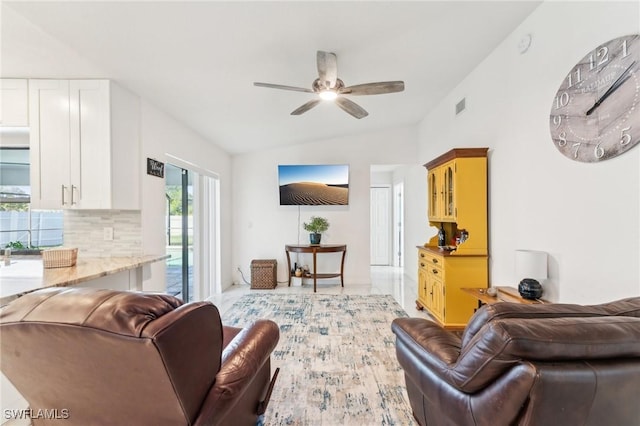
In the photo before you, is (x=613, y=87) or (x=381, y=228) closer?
(x=613, y=87)

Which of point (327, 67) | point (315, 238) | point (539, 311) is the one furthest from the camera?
point (315, 238)

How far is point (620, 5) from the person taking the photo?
168cm

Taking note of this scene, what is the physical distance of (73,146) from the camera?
2.32 meters

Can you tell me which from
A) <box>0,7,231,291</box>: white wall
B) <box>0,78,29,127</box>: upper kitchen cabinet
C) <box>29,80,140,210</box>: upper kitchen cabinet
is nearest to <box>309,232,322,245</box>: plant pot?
<box>0,7,231,291</box>: white wall

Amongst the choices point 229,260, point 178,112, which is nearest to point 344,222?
point 229,260

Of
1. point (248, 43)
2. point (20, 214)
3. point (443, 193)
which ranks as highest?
point (248, 43)

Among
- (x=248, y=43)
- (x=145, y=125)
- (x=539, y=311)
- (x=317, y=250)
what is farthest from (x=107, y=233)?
(x=539, y=311)

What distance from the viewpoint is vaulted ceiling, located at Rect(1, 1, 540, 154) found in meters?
1.79

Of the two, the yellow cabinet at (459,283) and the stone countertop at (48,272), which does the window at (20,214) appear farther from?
the yellow cabinet at (459,283)

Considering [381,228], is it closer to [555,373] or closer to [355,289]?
[355,289]

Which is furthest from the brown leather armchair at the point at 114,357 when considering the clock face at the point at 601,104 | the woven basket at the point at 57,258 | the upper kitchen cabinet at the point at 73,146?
the clock face at the point at 601,104

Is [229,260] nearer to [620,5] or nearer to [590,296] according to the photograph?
[590,296]

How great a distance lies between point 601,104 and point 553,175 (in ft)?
1.85

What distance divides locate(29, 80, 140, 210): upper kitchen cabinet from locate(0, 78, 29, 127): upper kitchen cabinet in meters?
0.10
